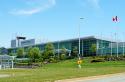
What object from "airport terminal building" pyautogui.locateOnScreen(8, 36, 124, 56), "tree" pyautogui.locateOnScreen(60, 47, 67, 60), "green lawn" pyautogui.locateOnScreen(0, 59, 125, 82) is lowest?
"green lawn" pyautogui.locateOnScreen(0, 59, 125, 82)

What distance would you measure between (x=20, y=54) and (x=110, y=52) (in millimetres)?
35434

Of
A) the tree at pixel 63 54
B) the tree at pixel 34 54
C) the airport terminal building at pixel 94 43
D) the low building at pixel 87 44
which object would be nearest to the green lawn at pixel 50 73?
the tree at pixel 63 54

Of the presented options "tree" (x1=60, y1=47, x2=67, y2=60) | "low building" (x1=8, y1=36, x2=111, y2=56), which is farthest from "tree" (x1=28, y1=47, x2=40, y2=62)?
"low building" (x1=8, y1=36, x2=111, y2=56)

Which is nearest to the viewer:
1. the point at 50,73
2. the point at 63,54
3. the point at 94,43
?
the point at 50,73

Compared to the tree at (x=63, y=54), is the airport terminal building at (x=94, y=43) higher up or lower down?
higher up

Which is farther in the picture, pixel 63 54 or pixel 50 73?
pixel 63 54

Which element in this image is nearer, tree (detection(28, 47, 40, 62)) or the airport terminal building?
tree (detection(28, 47, 40, 62))

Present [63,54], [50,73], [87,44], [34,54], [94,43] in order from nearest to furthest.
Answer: [50,73]
[34,54]
[63,54]
[94,43]
[87,44]

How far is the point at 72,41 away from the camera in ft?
440

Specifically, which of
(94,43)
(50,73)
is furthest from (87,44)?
(50,73)

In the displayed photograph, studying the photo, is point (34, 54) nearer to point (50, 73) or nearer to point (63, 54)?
point (63, 54)

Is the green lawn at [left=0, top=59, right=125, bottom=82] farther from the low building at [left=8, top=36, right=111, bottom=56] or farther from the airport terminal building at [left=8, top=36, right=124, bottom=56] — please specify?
the low building at [left=8, top=36, right=111, bottom=56]

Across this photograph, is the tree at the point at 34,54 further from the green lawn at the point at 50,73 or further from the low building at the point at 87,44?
the green lawn at the point at 50,73

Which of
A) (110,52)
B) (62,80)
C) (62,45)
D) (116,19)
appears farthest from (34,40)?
(62,80)
